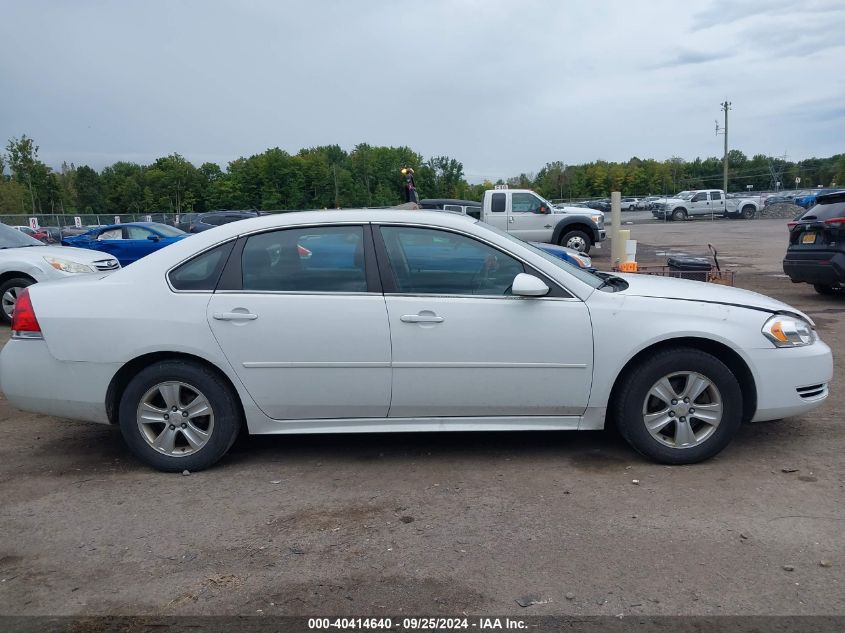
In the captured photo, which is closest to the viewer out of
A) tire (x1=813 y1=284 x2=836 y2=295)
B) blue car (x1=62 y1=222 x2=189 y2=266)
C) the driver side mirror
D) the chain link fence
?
the driver side mirror

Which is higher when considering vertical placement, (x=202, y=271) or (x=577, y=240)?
(x=202, y=271)

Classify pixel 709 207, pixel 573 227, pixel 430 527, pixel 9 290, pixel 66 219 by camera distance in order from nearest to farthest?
pixel 430 527
pixel 9 290
pixel 573 227
pixel 66 219
pixel 709 207

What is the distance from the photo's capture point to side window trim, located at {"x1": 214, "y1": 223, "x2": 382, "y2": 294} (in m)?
4.47

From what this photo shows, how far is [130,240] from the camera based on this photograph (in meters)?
18.6

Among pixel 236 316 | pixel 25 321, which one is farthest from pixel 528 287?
pixel 25 321

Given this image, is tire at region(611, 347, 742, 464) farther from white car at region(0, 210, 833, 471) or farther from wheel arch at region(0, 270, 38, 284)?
wheel arch at region(0, 270, 38, 284)

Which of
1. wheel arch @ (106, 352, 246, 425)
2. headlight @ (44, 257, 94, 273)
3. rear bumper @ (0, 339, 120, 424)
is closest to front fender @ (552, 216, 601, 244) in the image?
headlight @ (44, 257, 94, 273)

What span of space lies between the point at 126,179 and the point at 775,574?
7251 centimetres

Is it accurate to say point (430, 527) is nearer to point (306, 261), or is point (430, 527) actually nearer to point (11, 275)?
point (306, 261)

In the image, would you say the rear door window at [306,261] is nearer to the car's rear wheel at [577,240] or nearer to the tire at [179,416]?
the tire at [179,416]

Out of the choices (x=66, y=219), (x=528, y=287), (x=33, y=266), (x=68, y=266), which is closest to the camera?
(x=528, y=287)

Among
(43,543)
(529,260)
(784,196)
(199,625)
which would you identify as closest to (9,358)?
(43,543)

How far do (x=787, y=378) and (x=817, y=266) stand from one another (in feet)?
22.7

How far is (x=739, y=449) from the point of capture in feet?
15.7
